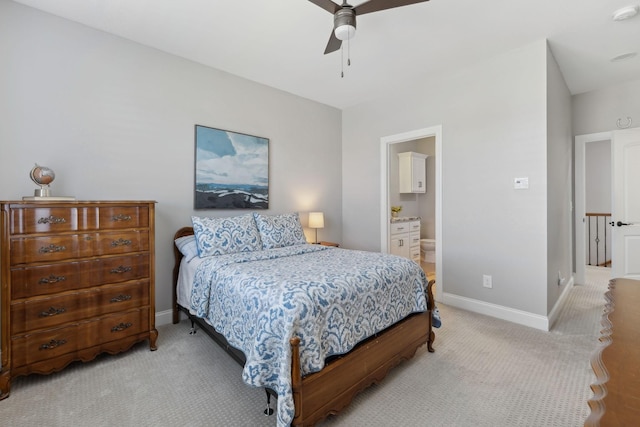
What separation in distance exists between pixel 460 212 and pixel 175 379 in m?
3.14

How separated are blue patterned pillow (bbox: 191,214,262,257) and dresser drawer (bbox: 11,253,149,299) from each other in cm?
46

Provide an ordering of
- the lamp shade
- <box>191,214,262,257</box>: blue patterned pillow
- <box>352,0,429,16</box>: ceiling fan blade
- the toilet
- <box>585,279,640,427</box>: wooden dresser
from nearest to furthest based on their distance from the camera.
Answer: <box>585,279,640,427</box>: wooden dresser < <box>352,0,429,16</box>: ceiling fan blade < <box>191,214,262,257</box>: blue patterned pillow < the lamp shade < the toilet

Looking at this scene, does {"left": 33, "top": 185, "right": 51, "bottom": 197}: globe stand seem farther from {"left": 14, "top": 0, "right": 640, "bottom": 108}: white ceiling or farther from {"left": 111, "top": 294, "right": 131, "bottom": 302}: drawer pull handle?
{"left": 14, "top": 0, "right": 640, "bottom": 108}: white ceiling

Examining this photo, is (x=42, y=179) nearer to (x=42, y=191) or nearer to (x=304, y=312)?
(x=42, y=191)

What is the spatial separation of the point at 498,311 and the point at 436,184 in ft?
4.96

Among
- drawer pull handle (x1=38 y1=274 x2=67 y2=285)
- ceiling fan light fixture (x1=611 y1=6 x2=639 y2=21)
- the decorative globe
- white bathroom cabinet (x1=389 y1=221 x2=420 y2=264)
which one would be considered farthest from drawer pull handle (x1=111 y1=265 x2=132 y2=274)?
ceiling fan light fixture (x1=611 y1=6 x2=639 y2=21)

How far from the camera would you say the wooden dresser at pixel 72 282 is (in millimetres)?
1861

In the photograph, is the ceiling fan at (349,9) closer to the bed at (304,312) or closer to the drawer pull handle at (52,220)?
the bed at (304,312)

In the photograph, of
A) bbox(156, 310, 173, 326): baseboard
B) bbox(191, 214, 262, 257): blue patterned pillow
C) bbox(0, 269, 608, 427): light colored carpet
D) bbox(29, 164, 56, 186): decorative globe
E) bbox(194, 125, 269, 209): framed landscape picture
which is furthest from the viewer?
bbox(194, 125, 269, 209): framed landscape picture

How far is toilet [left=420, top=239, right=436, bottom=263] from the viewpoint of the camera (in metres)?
5.66

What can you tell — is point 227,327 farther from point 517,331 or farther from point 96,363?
point 517,331

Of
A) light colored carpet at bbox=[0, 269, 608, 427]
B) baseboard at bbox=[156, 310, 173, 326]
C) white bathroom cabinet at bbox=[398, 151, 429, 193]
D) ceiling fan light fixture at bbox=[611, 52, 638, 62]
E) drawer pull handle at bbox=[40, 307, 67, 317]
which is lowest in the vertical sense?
light colored carpet at bbox=[0, 269, 608, 427]

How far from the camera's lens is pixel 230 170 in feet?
11.3

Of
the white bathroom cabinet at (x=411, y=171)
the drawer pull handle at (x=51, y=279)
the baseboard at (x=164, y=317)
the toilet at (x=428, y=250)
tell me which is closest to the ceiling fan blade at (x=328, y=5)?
the drawer pull handle at (x=51, y=279)
